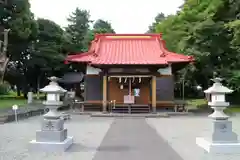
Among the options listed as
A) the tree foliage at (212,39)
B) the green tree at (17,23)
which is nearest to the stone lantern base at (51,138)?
the tree foliage at (212,39)

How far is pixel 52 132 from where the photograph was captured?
8602mm

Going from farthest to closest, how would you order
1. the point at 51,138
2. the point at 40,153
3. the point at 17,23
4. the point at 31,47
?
1. the point at 31,47
2. the point at 17,23
3. the point at 51,138
4. the point at 40,153

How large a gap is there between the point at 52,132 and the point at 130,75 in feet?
42.6

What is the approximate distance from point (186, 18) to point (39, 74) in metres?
18.8

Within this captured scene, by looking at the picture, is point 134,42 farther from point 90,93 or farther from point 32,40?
point 32,40

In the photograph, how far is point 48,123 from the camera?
8703 millimetres

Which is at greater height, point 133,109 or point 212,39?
point 212,39

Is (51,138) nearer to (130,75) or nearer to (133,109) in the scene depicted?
(130,75)

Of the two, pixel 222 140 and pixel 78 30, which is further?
pixel 78 30

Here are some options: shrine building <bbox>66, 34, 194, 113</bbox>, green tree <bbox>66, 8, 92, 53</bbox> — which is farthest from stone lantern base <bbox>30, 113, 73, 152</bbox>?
green tree <bbox>66, 8, 92, 53</bbox>

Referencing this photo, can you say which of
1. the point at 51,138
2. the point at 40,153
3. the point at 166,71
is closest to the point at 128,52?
the point at 166,71

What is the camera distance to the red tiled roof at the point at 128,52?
2139cm

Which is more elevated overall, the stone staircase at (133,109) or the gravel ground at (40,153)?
the stone staircase at (133,109)

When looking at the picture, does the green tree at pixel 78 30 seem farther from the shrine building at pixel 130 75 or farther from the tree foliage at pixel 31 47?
the shrine building at pixel 130 75
